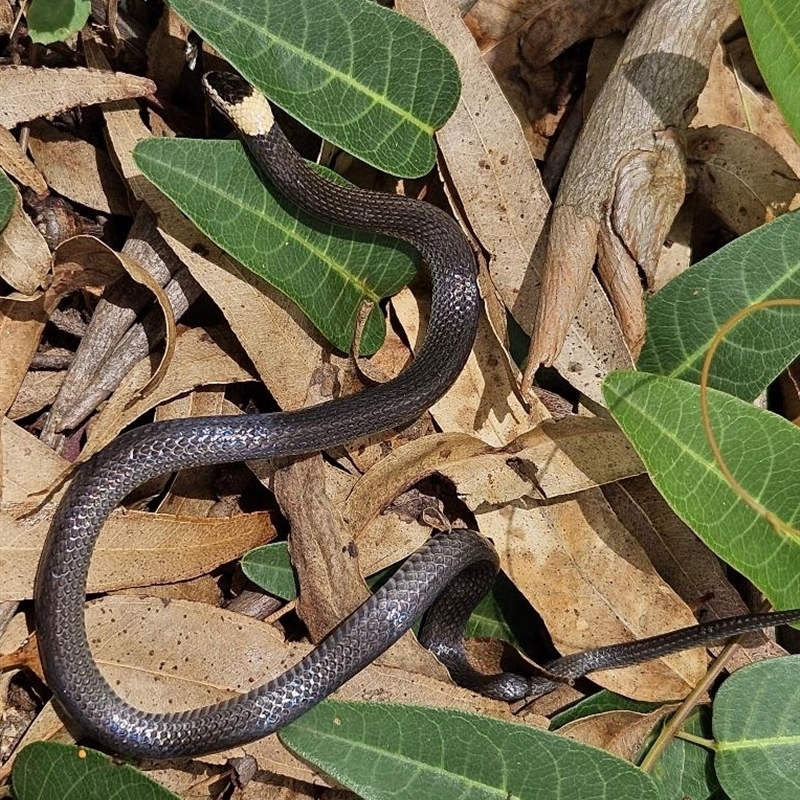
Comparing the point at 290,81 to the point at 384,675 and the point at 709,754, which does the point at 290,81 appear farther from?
the point at 709,754

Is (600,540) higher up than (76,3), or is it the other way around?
(76,3)

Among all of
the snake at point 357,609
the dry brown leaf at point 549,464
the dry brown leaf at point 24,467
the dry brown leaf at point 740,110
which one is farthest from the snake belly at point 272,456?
the dry brown leaf at point 740,110

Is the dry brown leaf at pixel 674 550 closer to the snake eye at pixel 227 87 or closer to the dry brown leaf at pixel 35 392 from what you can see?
the snake eye at pixel 227 87

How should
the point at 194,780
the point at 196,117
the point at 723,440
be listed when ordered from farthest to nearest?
the point at 196,117
the point at 194,780
the point at 723,440

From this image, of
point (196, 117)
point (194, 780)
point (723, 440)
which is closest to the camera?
point (723, 440)

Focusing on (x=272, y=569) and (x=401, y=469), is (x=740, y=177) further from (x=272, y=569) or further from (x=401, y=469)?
(x=272, y=569)

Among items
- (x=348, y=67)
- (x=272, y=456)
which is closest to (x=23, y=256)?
(x=272, y=456)

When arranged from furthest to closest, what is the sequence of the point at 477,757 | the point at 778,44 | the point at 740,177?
the point at 740,177, the point at 477,757, the point at 778,44

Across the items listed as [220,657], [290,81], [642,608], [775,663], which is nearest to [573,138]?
[290,81]
